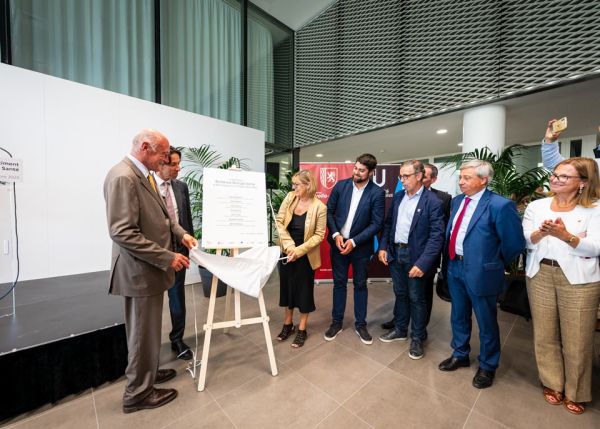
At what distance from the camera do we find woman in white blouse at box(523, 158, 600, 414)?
1.46m

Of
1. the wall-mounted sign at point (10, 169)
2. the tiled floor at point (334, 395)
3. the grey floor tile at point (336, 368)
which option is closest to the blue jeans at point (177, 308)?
the tiled floor at point (334, 395)

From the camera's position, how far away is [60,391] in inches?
63.6

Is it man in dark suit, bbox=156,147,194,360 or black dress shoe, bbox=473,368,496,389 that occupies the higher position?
man in dark suit, bbox=156,147,194,360

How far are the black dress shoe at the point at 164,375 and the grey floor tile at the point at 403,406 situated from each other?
4.14 ft

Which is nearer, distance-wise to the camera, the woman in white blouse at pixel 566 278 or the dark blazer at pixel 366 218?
the woman in white blouse at pixel 566 278

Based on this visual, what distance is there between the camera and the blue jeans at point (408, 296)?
7.06ft

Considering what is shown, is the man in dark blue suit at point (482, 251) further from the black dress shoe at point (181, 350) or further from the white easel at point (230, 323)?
the black dress shoe at point (181, 350)

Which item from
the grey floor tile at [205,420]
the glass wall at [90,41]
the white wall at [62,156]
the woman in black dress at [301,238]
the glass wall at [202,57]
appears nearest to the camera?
Result: the grey floor tile at [205,420]

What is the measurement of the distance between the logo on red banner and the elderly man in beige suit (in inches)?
119

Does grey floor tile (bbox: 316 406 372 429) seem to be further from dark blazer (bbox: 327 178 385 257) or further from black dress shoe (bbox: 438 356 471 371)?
dark blazer (bbox: 327 178 385 257)

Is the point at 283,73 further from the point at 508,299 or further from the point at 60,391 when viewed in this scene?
the point at 60,391

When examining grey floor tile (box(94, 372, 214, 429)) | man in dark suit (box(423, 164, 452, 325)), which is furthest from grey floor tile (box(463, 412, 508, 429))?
grey floor tile (box(94, 372, 214, 429))

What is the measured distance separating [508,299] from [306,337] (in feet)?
6.15

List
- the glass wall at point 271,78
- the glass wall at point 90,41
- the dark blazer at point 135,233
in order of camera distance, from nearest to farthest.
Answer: the dark blazer at point 135,233
the glass wall at point 90,41
the glass wall at point 271,78
